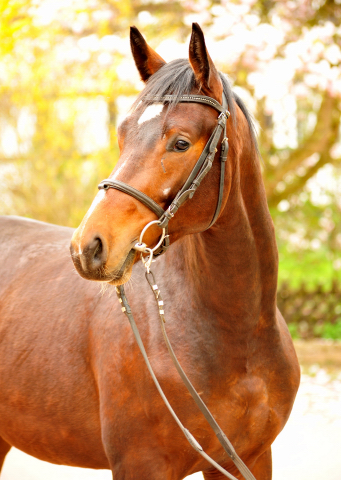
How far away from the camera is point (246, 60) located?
625cm

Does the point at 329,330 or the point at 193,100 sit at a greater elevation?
the point at 329,330

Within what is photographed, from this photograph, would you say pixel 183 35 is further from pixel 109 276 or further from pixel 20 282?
pixel 109 276

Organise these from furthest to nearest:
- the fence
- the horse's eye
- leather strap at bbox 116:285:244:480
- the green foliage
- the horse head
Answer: the fence < the green foliage < leather strap at bbox 116:285:244:480 < the horse's eye < the horse head

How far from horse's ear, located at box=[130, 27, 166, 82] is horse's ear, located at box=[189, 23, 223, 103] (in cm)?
25

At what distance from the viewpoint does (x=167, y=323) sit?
201 cm

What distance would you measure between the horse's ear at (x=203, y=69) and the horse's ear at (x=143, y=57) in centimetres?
25

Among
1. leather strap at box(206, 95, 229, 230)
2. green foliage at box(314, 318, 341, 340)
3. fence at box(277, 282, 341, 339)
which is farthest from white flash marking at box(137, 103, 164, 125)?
green foliage at box(314, 318, 341, 340)

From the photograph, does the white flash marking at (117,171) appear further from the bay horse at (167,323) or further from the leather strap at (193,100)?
the leather strap at (193,100)

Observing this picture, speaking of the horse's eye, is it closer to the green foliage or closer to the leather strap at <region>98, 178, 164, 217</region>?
the leather strap at <region>98, 178, 164, 217</region>

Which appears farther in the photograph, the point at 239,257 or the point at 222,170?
the point at 239,257

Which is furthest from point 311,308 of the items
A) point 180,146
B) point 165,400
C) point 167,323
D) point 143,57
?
point 180,146

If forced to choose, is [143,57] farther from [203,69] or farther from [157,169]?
[157,169]

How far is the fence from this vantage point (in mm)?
7266

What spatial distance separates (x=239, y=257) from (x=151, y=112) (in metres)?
0.62
